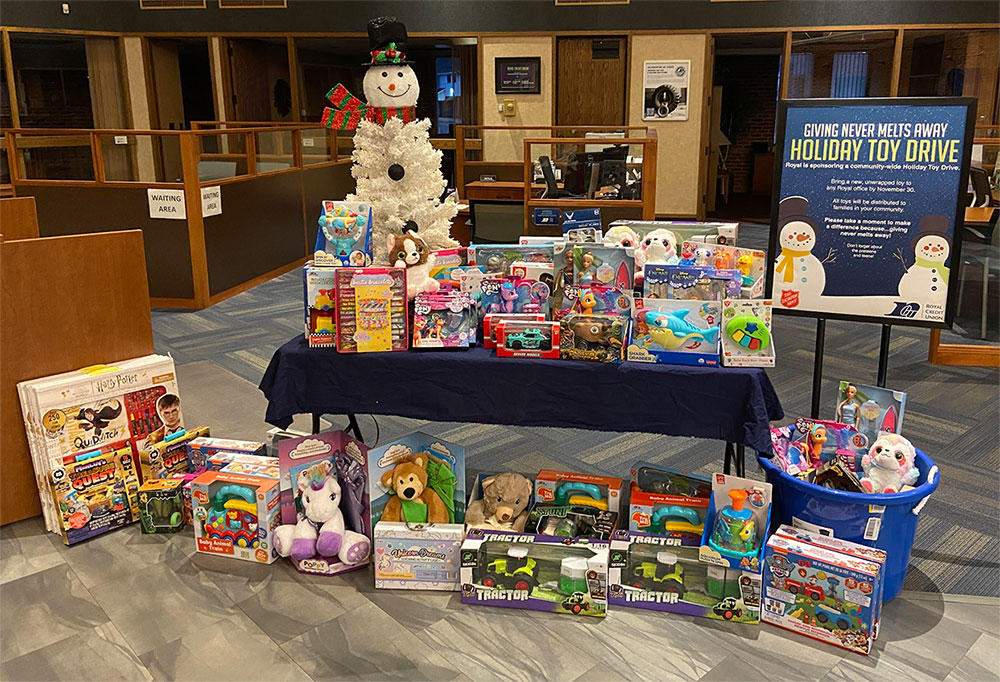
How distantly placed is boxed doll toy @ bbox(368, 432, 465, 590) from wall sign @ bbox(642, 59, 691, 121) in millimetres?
7963

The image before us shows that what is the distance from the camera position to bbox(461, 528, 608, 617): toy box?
235 cm

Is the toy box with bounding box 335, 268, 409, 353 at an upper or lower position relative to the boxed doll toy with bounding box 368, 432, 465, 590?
upper

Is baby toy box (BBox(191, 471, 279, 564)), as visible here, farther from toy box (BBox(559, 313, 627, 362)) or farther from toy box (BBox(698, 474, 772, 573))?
toy box (BBox(698, 474, 772, 573))

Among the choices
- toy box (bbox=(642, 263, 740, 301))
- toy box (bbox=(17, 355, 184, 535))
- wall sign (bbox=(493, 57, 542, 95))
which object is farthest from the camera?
wall sign (bbox=(493, 57, 542, 95))

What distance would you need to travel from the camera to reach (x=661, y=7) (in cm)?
934

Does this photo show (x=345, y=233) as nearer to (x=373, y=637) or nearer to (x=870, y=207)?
(x=373, y=637)

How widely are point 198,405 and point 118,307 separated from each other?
104cm

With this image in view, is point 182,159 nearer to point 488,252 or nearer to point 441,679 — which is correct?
point 488,252

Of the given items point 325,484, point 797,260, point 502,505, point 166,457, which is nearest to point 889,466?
point 797,260

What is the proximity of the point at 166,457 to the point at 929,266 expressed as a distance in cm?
266

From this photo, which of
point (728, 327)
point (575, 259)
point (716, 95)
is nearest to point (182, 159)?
point (575, 259)

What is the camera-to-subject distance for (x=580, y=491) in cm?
267

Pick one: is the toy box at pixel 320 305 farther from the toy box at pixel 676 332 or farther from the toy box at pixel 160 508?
the toy box at pixel 676 332

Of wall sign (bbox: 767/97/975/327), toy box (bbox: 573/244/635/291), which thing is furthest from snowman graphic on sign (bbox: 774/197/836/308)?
toy box (bbox: 573/244/635/291)
